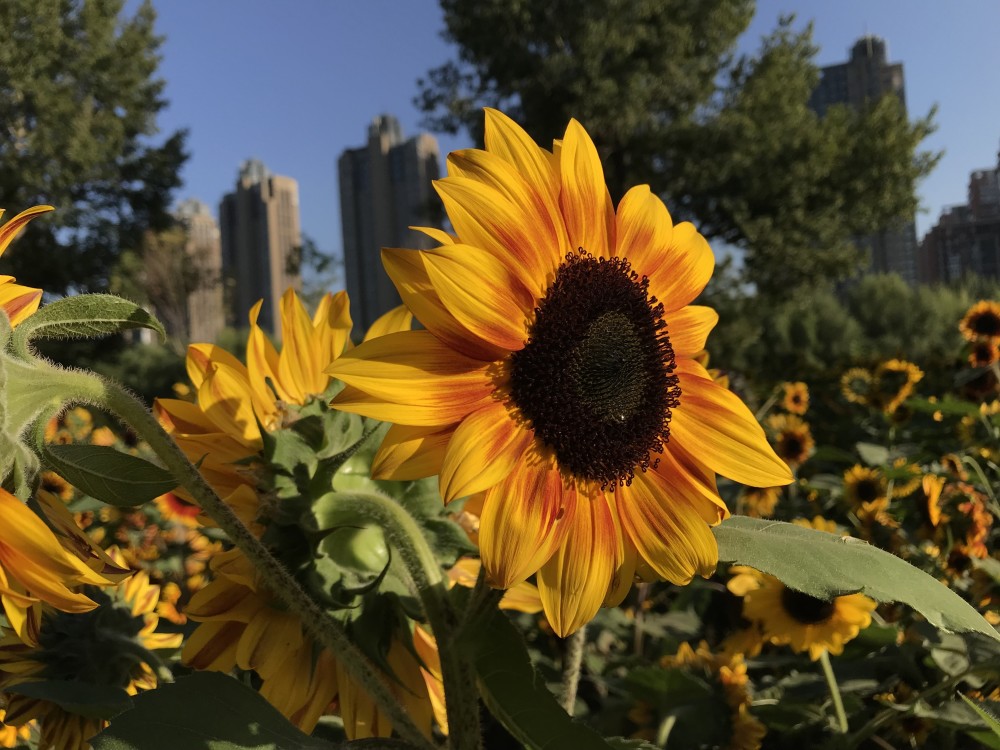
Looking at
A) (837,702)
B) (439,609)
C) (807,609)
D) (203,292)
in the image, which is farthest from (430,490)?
(203,292)

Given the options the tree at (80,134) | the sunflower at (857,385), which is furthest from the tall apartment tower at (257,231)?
the sunflower at (857,385)

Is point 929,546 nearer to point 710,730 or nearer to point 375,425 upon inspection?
point 710,730

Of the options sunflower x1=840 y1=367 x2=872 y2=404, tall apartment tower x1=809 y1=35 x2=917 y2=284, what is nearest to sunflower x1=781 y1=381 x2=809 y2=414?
sunflower x1=840 y1=367 x2=872 y2=404

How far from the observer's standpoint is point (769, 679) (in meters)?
1.33

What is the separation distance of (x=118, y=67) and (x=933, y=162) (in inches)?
662

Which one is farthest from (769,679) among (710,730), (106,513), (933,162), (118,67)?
(118,67)

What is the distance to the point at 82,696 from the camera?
0.56 meters

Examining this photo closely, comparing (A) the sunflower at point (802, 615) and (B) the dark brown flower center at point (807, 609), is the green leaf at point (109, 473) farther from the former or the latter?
(B) the dark brown flower center at point (807, 609)

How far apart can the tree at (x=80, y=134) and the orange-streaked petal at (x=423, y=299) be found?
15.4m

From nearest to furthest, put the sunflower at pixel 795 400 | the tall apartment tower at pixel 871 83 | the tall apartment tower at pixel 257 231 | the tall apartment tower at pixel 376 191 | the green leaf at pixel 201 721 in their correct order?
the green leaf at pixel 201 721 → the sunflower at pixel 795 400 → the tall apartment tower at pixel 871 83 → the tall apartment tower at pixel 376 191 → the tall apartment tower at pixel 257 231

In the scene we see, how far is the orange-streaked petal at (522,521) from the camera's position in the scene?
46 centimetres

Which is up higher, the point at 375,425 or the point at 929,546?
the point at 375,425

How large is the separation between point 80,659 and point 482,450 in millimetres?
507

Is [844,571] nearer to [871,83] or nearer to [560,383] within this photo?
[560,383]
